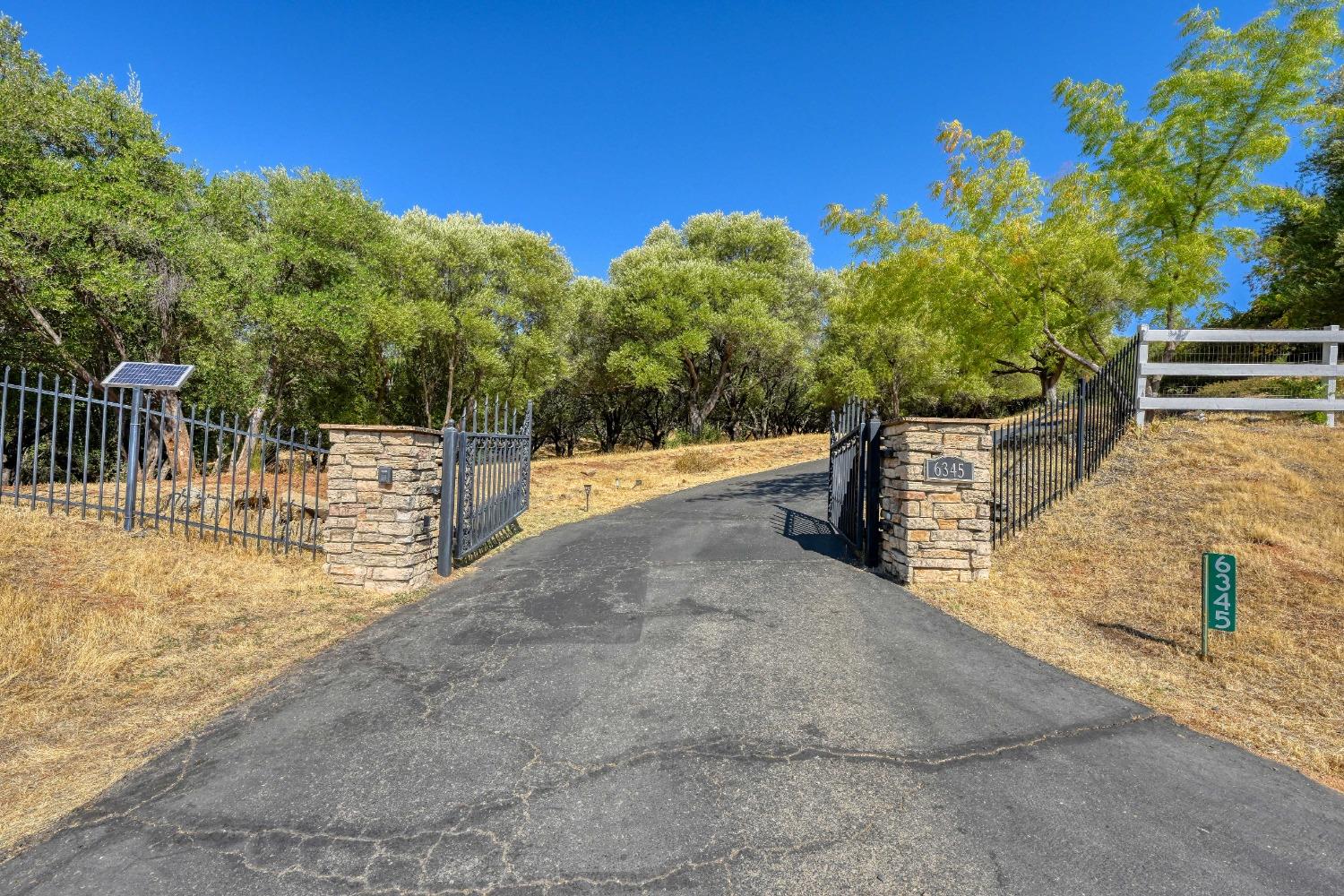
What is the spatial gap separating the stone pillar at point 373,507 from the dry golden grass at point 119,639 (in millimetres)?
293

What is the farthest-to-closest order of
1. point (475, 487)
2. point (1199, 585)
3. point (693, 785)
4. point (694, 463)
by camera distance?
point (694, 463)
point (475, 487)
point (1199, 585)
point (693, 785)

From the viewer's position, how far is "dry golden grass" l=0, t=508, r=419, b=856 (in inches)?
135

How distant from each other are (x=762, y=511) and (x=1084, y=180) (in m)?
10.1

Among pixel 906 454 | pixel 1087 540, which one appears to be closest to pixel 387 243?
pixel 906 454

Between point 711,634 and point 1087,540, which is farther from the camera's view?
point 1087,540

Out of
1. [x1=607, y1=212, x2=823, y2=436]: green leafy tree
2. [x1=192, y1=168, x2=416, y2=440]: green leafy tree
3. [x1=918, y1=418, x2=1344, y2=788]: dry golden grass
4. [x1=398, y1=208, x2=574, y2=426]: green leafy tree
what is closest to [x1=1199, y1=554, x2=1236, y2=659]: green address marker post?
[x1=918, y1=418, x2=1344, y2=788]: dry golden grass

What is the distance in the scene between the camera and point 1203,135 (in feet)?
39.3

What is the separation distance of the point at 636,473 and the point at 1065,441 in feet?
41.7

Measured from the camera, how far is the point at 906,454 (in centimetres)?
714

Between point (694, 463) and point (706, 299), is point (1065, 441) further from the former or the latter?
point (706, 299)

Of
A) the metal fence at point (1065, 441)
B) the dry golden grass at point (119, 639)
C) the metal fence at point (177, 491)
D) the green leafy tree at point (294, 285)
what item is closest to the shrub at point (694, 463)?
the green leafy tree at point (294, 285)

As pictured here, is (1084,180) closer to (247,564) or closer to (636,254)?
(247,564)

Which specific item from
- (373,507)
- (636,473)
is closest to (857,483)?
(373,507)

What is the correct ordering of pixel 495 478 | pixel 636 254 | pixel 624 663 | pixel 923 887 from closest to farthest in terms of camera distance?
1. pixel 923 887
2. pixel 624 663
3. pixel 495 478
4. pixel 636 254
